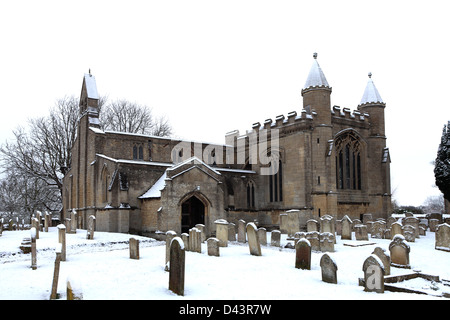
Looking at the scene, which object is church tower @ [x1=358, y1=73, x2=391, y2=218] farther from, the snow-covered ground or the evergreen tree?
the snow-covered ground

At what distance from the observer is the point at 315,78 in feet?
91.5

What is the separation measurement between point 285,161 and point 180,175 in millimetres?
8700

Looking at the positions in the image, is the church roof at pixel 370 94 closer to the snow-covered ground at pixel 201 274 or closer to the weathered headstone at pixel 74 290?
the snow-covered ground at pixel 201 274

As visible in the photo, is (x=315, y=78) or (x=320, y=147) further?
(x=315, y=78)

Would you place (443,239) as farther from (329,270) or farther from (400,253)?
(329,270)

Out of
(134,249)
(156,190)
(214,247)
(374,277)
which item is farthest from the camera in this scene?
(156,190)

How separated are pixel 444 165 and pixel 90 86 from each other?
2647cm

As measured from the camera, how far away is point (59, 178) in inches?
1457

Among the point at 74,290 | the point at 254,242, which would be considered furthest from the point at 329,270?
the point at 74,290

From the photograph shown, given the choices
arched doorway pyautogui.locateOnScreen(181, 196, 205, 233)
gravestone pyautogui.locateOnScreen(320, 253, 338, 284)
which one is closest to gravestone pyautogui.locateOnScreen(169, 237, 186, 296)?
gravestone pyautogui.locateOnScreen(320, 253, 338, 284)

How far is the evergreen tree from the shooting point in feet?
90.0
